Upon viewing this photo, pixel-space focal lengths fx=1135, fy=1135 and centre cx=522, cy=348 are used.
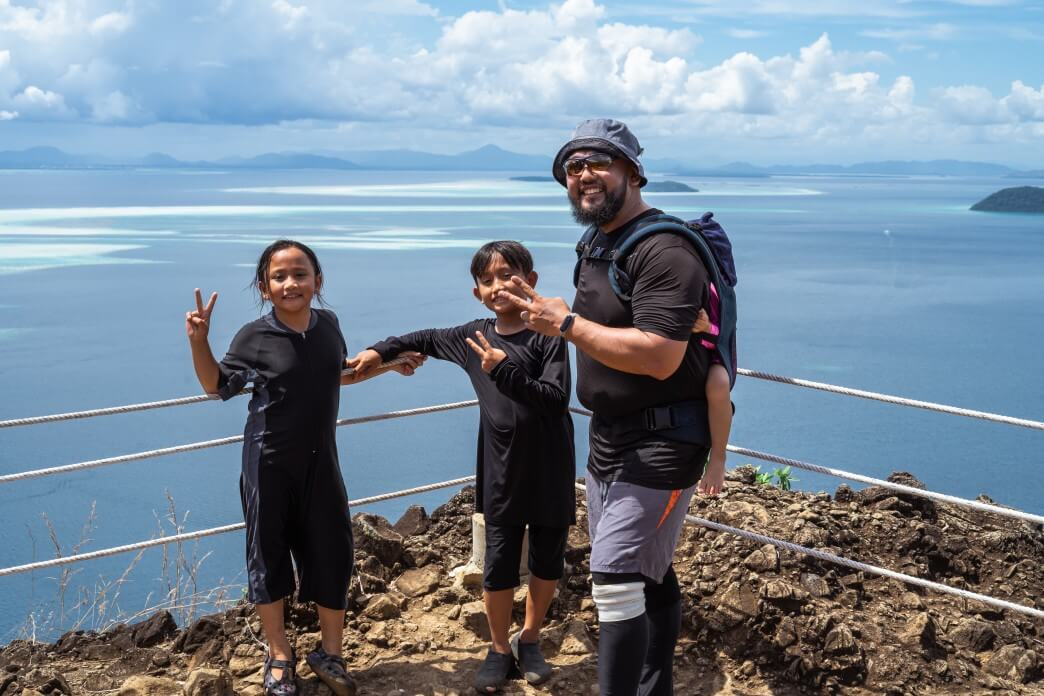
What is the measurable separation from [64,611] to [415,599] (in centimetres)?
168

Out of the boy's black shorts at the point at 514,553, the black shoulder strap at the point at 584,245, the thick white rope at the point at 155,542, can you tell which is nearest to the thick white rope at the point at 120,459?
the thick white rope at the point at 155,542

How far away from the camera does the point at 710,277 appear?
2.77 meters

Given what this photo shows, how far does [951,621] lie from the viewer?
4.17 meters

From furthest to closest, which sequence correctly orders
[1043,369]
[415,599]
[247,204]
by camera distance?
[247,204] → [1043,369] → [415,599]

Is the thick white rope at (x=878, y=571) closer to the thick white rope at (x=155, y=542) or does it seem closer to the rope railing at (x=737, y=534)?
the rope railing at (x=737, y=534)

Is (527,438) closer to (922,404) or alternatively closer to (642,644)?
(642,644)

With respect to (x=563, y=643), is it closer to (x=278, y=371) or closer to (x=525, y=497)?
(x=525, y=497)

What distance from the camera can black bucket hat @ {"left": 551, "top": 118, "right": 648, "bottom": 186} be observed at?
9.18 feet

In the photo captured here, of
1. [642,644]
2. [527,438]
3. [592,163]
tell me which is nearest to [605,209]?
[592,163]

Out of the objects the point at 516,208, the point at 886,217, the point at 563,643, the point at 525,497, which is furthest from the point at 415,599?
the point at 886,217

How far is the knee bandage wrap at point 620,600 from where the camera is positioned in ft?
9.32

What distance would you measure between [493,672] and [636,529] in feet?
3.09

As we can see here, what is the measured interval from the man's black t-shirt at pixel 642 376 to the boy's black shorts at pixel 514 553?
59 centimetres

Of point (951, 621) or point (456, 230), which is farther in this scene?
point (456, 230)
